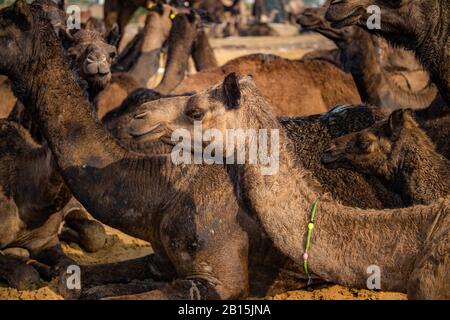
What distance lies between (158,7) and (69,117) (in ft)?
26.8

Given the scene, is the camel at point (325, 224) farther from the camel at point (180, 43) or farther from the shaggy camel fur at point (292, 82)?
the camel at point (180, 43)

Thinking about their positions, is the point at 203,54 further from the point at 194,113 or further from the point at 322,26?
the point at 194,113

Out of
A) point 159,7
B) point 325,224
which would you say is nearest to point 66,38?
point 325,224

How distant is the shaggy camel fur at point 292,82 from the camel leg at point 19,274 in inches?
145

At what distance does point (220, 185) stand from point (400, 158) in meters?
1.33

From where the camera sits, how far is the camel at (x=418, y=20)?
693cm

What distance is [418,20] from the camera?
22.7 ft

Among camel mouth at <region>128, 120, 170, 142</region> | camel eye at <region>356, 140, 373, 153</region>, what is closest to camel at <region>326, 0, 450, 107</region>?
camel eye at <region>356, 140, 373, 153</region>

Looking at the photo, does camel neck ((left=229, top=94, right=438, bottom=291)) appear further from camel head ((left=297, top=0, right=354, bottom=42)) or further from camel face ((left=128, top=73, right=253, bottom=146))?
camel head ((left=297, top=0, right=354, bottom=42))

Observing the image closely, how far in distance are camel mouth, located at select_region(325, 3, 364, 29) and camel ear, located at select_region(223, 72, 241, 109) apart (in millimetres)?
1843

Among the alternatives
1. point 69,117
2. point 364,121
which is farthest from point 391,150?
point 69,117

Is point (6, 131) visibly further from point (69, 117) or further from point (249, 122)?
point (249, 122)

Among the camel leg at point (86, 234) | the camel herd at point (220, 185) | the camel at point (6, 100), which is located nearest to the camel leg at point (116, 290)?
the camel herd at point (220, 185)
